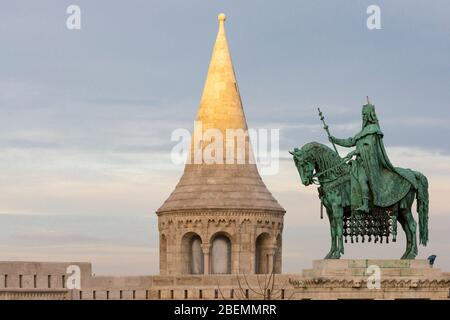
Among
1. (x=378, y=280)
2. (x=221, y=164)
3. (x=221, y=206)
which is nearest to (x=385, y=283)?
(x=378, y=280)

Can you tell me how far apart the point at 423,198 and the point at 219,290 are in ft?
110

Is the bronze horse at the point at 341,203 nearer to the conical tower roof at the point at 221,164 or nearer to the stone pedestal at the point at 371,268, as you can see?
the stone pedestal at the point at 371,268

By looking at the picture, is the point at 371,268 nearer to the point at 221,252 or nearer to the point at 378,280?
the point at 378,280

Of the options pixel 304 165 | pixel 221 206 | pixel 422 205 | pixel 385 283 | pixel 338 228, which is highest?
pixel 221 206

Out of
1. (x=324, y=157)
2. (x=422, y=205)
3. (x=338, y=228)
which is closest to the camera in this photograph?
(x=338, y=228)

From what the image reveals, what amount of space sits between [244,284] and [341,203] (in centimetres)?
3517

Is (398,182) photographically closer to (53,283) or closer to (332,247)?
(332,247)

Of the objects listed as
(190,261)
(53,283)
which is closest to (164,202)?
(190,261)

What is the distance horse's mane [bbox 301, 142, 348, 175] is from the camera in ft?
140

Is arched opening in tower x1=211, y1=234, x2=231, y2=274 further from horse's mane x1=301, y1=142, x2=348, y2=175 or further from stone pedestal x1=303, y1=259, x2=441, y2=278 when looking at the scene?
stone pedestal x1=303, y1=259, x2=441, y2=278

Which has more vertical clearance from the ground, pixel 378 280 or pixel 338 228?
pixel 338 228

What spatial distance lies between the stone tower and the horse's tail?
146ft

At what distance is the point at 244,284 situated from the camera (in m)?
77.2

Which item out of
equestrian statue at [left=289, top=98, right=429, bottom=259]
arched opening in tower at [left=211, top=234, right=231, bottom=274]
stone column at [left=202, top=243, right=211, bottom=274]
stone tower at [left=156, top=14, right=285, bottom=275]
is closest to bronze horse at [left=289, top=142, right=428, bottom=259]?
equestrian statue at [left=289, top=98, right=429, bottom=259]
